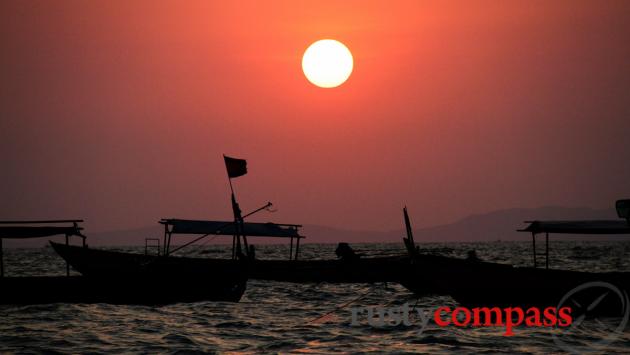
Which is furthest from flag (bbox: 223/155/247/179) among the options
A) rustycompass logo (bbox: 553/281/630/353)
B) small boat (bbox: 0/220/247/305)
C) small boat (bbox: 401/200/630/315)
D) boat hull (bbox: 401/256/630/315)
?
rustycompass logo (bbox: 553/281/630/353)

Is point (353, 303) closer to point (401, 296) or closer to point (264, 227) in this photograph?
point (401, 296)

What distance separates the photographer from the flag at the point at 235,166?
1201 inches

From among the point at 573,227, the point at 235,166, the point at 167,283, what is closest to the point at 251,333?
the point at 167,283

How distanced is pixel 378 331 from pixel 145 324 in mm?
7569

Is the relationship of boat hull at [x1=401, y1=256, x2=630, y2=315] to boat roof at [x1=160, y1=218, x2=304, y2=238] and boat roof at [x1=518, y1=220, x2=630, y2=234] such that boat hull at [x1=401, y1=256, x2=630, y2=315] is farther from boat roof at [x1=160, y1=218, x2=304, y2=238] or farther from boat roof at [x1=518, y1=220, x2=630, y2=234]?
boat roof at [x1=160, y1=218, x2=304, y2=238]

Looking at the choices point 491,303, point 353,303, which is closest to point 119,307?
point 353,303

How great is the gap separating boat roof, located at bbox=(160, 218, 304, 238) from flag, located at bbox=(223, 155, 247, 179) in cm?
644

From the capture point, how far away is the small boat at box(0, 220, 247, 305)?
1038 inches

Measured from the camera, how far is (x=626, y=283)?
23.6m

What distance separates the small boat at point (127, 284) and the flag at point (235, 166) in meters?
3.87

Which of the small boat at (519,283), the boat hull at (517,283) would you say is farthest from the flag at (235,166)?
the boat hull at (517,283)

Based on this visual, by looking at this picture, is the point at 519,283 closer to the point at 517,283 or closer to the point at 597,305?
the point at 517,283

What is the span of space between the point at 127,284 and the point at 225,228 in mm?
11785

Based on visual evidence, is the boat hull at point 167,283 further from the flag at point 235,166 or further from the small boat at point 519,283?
the small boat at point 519,283
